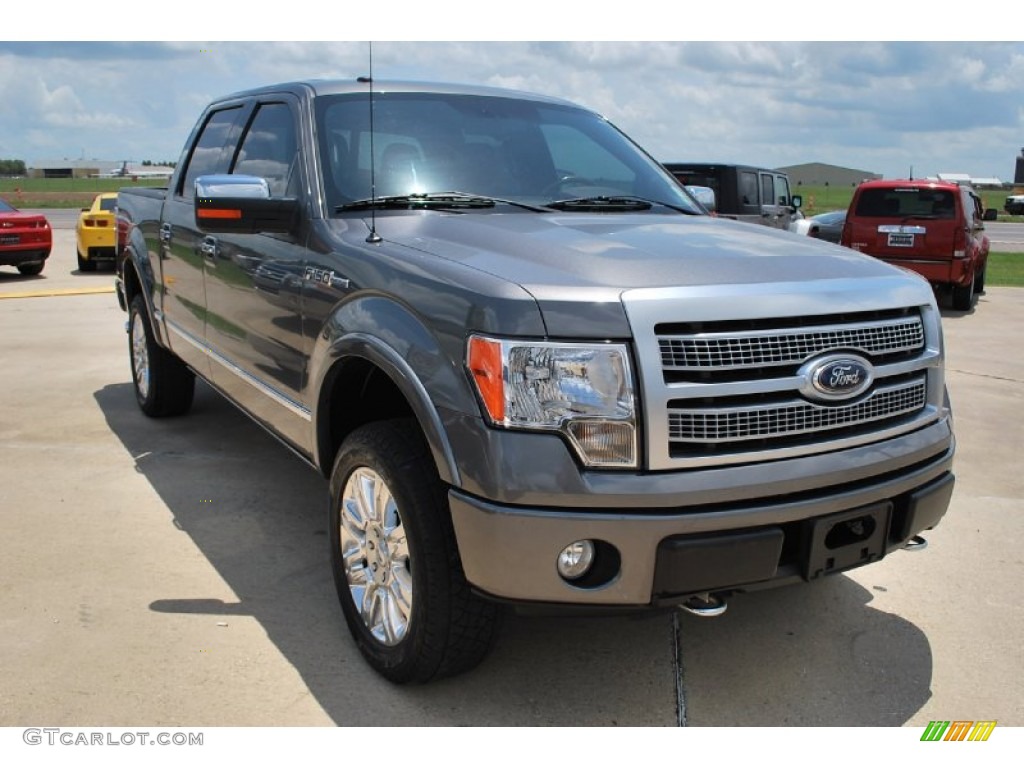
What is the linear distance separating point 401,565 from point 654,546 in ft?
2.73

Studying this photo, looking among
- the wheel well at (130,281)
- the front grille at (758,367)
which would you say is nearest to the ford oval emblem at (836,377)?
the front grille at (758,367)

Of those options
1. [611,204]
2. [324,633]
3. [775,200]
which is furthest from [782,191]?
[324,633]

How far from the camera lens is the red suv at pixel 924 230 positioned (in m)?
12.7

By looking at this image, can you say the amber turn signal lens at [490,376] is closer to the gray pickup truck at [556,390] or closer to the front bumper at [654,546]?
the gray pickup truck at [556,390]

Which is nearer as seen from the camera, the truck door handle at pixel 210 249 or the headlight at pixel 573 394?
the headlight at pixel 573 394

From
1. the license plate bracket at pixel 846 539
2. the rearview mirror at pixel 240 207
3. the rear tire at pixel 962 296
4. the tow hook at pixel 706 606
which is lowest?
the rear tire at pixel 962 296

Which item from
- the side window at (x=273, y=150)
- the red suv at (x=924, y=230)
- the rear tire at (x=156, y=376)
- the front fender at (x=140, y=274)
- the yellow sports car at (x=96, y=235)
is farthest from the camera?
the yellow sports car at (x=96, y=235)

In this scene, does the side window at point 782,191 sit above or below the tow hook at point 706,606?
above

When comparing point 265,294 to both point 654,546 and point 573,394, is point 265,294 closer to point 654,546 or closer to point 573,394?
point 573,394

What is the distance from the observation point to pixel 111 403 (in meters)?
6.65

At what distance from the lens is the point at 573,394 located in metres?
2.47

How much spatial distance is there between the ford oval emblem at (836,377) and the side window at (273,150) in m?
2.12

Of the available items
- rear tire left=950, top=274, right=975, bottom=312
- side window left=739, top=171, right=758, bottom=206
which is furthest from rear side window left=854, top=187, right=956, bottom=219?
side window left=739, top=171, right=758, bottom=206
